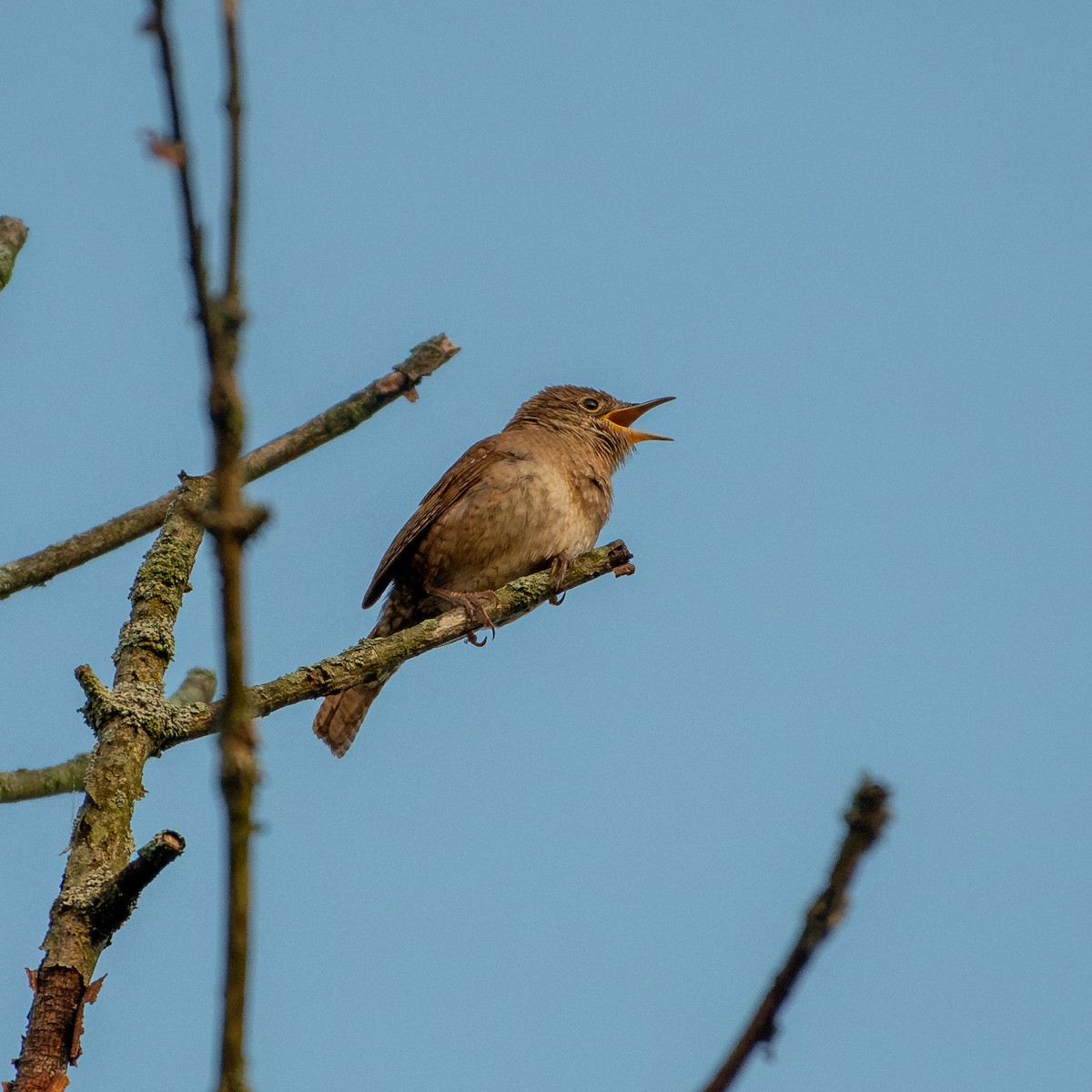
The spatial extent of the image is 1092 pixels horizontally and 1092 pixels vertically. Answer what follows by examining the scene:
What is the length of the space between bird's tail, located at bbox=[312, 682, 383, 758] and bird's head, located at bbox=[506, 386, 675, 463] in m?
1.97

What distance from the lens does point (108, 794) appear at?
349 centimetres

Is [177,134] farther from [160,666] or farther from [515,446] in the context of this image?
[515,446]

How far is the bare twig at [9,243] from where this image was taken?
166 inches

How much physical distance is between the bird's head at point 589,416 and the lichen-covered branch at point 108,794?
145 inches

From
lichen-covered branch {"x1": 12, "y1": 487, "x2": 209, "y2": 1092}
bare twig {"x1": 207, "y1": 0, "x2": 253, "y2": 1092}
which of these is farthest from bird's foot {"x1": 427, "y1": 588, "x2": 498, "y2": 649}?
bare twig {"x1": 207, "y1": 0, "x2": 253, "y2": 1092}

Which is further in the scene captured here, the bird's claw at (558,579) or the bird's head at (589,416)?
the bird's head at (589,416)

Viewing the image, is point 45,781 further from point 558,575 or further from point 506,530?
point 506,530

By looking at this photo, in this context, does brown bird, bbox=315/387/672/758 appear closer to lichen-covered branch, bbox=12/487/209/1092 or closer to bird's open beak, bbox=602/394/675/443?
bird's open beak, bbox=602/394/675/443

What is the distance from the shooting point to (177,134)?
4.87 feet

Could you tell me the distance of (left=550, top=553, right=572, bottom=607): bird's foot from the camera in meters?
5.75

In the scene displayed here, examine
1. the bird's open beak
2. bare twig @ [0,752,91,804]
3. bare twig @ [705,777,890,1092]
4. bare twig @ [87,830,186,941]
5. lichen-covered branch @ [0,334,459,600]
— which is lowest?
bare twig @ [705,777,890,1092]

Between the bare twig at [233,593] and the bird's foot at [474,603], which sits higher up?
the bird's foot at [474,603]

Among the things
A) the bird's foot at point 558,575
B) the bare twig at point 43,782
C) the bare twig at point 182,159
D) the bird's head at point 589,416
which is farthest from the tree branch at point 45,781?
the bird's head at point 589,416

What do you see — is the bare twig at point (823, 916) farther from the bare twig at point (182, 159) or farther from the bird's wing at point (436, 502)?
the bird's wing at point (436, 502)
